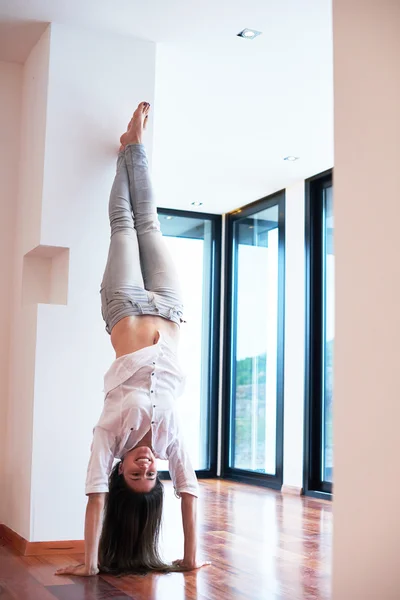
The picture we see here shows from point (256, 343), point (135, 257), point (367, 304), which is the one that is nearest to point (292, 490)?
point (256, 343)

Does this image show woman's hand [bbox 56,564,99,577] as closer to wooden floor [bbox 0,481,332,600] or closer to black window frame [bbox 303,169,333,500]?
wooden floor [bbox 0,481,332,600]

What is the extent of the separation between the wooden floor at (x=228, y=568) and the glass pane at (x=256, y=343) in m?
1.90

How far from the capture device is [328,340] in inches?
244

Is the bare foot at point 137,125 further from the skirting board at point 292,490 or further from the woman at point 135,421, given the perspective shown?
the skirting board at point 292,490

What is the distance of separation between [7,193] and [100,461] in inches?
70.4

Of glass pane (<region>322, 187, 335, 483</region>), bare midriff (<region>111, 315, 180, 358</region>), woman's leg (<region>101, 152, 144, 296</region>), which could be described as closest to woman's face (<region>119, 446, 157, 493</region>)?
bare midriff (<region>111, 315, 180, 358</region>)

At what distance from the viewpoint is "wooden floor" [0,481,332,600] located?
2.76 metres

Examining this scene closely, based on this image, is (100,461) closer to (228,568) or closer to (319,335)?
(228,568)

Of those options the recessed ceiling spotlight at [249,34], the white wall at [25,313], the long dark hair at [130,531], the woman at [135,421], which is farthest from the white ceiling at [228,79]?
the long dark hair at [130,531]

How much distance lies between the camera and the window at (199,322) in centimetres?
741

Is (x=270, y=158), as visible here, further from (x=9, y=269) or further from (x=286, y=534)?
(x=286, y=534)

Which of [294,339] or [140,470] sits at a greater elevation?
[294,339]

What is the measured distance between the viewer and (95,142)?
3928 mm

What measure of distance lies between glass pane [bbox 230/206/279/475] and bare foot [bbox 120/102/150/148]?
3297 mm
